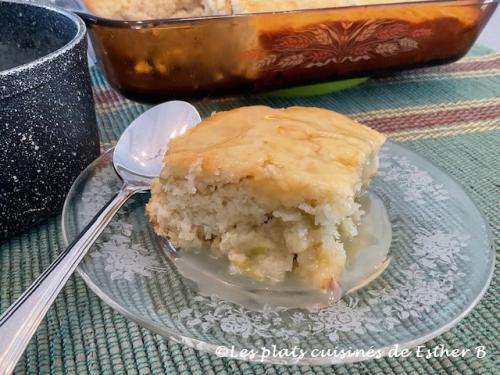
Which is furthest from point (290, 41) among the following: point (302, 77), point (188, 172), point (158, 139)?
point (188, 172)

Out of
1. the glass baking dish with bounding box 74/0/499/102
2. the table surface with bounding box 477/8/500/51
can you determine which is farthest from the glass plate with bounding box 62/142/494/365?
the table surface with bounding box 477/8/500/51

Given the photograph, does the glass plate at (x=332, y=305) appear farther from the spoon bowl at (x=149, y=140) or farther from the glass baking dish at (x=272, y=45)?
the glass baking dish at (x=272, y=45)

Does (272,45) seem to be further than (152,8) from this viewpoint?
No

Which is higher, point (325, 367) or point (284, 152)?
point (284, 152)

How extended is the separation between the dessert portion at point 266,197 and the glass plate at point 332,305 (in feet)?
0.17

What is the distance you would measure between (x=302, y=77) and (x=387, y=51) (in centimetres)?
19

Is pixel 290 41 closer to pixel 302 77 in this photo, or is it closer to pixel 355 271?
pixel 302 77

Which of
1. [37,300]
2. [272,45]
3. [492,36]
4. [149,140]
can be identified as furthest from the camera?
[492,36]

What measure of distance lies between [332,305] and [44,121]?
16.2 inches

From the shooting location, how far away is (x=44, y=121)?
27.9 inches

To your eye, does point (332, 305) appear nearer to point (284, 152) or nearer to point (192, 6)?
point (284, 152)

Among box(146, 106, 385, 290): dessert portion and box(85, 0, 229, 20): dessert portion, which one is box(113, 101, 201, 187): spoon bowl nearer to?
box(146, 106, 385, 290): dessert portion

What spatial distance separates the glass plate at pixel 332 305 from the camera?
52cm

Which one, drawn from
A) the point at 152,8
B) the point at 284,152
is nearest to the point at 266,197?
the point at 284,152
